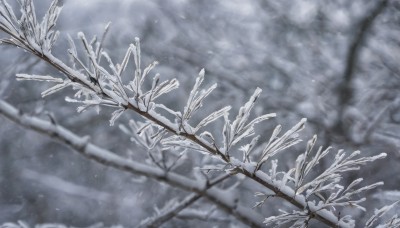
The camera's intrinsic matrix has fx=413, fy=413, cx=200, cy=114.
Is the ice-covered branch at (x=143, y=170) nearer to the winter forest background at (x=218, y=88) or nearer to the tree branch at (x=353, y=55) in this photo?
the winter forest background at (x=218, y=88)

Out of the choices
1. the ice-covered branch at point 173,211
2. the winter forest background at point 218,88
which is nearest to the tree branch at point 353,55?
the winter forest background at point 218,88

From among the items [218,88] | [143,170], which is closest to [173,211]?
[143,170]

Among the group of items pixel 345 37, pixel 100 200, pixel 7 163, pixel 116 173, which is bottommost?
pixel 7 163

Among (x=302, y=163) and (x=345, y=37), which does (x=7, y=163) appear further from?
(x=302, y=163)

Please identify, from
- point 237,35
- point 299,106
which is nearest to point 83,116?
point 237,35

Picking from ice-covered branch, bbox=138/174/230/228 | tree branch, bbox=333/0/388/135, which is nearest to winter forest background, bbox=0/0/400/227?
tree branch, bbox=333/0/388/135

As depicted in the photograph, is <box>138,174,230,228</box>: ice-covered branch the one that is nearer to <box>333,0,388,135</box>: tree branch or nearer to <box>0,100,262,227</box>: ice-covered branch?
<box>0,100,262,227</box>: ice-covered branch

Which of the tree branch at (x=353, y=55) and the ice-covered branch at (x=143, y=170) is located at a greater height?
the tree branch at (x=353, y=55)
